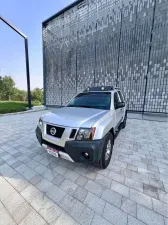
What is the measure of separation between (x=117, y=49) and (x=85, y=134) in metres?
7.63

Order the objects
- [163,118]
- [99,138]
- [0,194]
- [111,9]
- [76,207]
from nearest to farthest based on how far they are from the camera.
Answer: [76,207]
[0,194]
[99,138]
[163,118]
[111,9]

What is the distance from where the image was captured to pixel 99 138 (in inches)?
83.1

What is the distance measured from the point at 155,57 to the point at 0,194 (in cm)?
858

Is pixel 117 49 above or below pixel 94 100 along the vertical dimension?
above

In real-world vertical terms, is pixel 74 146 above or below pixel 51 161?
above

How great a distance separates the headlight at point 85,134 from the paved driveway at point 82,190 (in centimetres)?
84

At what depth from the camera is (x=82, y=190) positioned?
1988mm

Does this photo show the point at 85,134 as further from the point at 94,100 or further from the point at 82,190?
the point at 94,100

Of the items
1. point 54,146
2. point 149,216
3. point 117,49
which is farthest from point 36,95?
point 149,216

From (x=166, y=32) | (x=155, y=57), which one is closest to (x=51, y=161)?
(x=155, y=57)

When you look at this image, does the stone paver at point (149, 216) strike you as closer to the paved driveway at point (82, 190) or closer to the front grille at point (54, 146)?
the paved driveway at point (82, 190)

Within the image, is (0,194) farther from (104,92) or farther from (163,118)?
(163,118)

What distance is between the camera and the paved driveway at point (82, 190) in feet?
5.12

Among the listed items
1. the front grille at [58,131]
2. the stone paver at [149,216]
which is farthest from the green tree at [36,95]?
the stone paver at [149,216]
